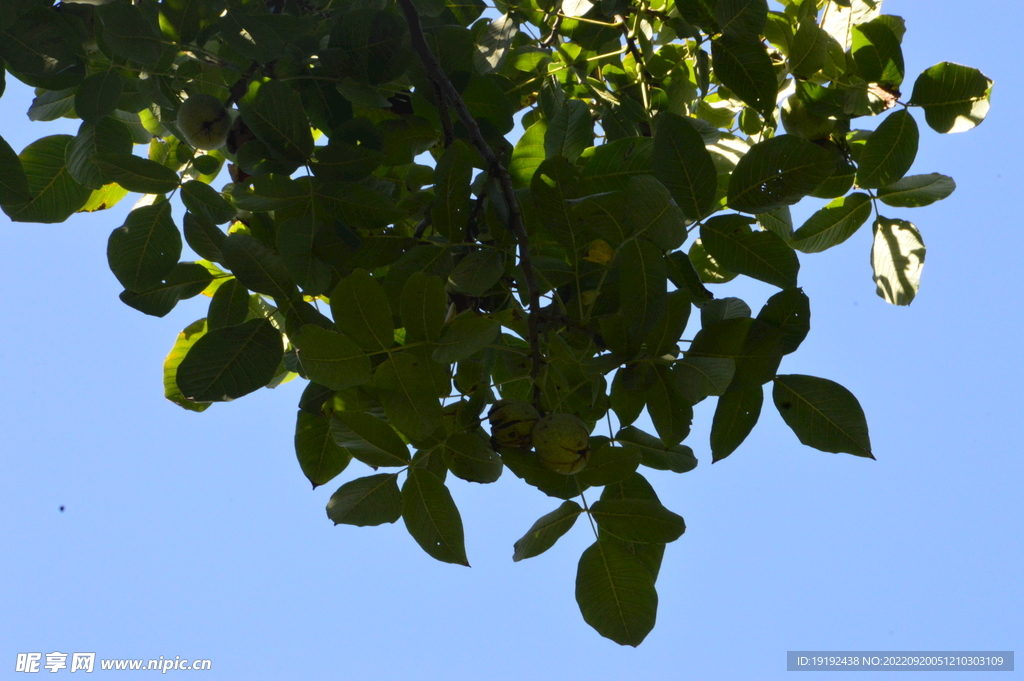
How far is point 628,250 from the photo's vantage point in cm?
122

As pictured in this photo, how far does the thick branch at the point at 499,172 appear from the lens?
50.5 inches

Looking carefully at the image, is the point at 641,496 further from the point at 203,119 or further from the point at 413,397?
the point at 203,119

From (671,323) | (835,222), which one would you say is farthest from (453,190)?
(835,222)

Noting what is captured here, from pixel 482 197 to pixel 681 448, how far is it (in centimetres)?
65

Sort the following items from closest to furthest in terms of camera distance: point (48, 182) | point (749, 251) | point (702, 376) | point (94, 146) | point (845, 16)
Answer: point (702, 376), point (749, 251), point (94, 146), point (48, 182), point (845, 16)

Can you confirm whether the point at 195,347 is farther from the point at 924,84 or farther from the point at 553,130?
the point at 924,84

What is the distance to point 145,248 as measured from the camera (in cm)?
148

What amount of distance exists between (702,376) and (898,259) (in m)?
0.79

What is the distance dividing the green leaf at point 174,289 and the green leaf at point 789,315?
1.14m

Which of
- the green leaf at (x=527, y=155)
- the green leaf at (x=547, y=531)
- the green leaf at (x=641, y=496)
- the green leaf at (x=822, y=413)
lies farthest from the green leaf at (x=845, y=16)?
the green leaf at (x=547, y=531)

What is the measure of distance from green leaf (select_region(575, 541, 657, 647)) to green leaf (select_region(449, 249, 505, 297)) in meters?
0.55

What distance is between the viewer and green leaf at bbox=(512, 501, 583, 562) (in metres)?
1.39

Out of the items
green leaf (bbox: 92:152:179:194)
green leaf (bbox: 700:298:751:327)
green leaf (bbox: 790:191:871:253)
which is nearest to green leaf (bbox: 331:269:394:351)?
green leaf (bbox: 92:152:179:194)

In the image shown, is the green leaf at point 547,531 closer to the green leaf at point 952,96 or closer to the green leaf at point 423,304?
the green leaf at point 423,304
